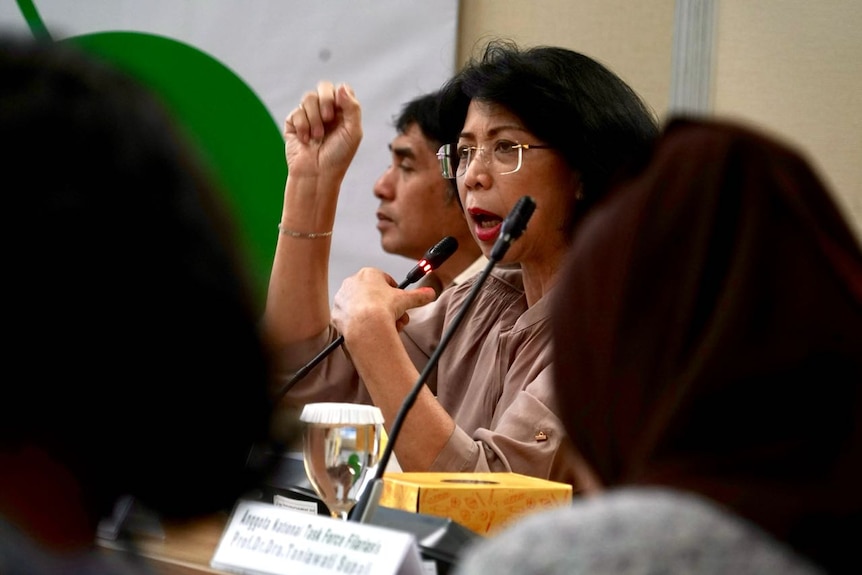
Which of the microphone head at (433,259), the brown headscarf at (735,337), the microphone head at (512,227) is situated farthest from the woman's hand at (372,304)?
the brown headscarf at (735,337)

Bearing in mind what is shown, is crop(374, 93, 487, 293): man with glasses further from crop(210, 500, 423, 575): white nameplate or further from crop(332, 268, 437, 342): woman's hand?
crop(210, 500, 423, 575): white nameplate

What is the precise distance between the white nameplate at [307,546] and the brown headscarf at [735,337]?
29 cm

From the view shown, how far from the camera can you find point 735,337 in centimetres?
56

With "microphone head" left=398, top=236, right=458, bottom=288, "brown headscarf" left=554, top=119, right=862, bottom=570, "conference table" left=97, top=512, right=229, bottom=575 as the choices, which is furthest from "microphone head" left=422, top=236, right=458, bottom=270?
"brown headscarf" left=554, top=119, right=862, bottom=570

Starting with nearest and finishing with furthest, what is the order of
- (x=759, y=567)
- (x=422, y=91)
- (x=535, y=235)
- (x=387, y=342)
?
(x=759, y=567), (x=387, y=342), (x=535, y=235), (x=422, y=91)

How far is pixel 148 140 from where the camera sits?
1.73 feet

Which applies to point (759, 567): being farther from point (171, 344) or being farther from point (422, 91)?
point (422, 91)

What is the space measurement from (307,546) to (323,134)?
118 centimetres

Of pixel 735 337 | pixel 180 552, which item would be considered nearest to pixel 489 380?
pixel 180 552

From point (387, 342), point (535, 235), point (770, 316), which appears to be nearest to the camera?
point (770, 316)

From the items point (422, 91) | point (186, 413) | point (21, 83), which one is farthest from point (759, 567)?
point (422, 91)

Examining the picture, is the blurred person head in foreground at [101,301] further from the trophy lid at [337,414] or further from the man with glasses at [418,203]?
the man with glasses at [418,203]

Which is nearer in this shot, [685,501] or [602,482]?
[685,501]

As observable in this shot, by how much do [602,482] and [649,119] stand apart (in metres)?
1.35
